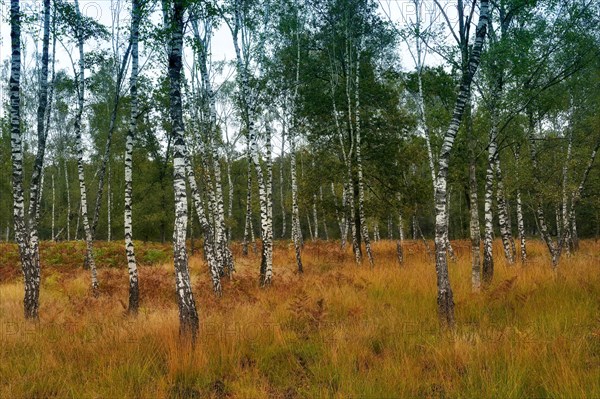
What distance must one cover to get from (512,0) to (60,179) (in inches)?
1615

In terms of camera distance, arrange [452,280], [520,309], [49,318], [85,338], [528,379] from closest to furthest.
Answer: [528,379], [85,338], [520,309], [49,318], [452,280]

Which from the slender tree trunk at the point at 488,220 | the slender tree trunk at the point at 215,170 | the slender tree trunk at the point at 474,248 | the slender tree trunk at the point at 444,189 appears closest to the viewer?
the slender tree trunk at the point at 444,189

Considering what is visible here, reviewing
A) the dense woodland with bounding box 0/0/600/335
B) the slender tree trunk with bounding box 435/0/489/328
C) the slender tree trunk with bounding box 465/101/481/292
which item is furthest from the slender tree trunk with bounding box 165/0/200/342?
the slender tree trunk with bounding box 465/101/481/292

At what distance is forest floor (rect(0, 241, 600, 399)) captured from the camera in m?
3.99

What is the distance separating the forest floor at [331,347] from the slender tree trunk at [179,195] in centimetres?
34

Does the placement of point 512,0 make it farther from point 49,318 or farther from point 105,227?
point 105,227

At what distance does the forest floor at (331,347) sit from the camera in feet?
13.1

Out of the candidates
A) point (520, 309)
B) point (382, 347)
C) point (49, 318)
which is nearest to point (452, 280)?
point (520, 309)

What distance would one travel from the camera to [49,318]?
7273mm

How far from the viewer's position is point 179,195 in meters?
5.41

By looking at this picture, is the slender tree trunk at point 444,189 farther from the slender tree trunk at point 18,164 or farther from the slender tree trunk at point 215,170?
the slender tree trunk at point 18,164

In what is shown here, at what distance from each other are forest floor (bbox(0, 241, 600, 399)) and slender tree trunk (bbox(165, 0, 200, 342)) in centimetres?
34

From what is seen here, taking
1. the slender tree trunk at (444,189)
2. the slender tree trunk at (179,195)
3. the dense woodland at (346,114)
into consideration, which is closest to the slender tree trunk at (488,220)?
the dense woodland at (346,114)

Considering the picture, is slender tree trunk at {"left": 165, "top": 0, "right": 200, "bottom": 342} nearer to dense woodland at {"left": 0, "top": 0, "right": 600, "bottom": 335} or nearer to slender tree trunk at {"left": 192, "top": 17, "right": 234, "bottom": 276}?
dense woodland at {"left": 0, "top": 0, "right": 600, "bottom": 335}
